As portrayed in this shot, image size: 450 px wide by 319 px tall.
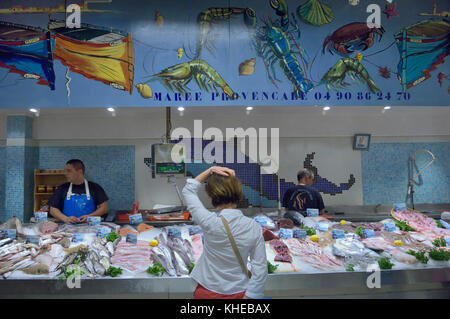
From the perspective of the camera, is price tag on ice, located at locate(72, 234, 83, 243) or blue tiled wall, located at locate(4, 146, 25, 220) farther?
blue tiled wall, located at locate(4, 146, 25, 220)

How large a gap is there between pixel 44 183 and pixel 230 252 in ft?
19.4

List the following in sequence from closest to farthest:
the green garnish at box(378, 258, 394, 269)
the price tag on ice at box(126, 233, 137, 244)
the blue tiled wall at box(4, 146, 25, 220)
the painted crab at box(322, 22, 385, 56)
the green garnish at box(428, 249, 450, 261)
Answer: the green garnish at box(378, 258, 394, 269) → the green garnish at box(428, 249, 450, 261) → the price tag on ice at box(126, 233, 137, 244) → the painted crab at box(322, 22, 385, 56) → the blue tiled wall at box(4, 146, 25, 220)

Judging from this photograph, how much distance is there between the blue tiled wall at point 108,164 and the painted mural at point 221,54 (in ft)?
11.2

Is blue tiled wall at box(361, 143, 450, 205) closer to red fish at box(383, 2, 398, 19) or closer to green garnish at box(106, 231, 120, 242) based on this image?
red fish at box(383, 2, 398, 19)

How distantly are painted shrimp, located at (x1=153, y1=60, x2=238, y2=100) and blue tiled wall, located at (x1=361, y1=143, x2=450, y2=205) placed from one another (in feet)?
15.7

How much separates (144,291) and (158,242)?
641 mm

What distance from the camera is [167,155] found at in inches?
128

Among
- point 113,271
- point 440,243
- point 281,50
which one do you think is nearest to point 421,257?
point 440,243

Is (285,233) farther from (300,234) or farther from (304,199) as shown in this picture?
(304,199)

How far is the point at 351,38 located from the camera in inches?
111

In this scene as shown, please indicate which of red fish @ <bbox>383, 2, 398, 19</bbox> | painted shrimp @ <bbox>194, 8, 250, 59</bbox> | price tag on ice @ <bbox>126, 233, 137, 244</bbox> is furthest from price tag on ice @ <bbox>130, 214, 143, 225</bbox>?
red fish @ <bbox>383, 2, 398, 19</bbox>

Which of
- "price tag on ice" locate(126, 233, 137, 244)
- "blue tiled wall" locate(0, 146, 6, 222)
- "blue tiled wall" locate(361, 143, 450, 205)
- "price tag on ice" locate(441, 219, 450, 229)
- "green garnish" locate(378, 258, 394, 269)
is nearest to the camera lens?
"green garnish" locate(378, 258, 394, 269)

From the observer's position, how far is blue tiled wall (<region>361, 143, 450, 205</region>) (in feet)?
20.1

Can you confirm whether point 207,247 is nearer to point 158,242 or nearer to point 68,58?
point 158,242
